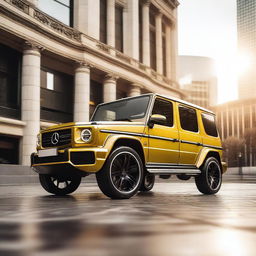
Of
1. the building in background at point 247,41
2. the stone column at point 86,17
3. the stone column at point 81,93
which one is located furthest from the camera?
the building in background at point 247,41

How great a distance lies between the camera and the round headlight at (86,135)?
662 centimetres

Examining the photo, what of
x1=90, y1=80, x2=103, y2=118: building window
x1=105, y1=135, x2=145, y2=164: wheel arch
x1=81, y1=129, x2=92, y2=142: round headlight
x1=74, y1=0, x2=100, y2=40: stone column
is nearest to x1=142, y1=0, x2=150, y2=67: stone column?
x1=90, y1=80, x2=103, y2=118: building window

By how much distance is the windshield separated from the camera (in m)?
7.65

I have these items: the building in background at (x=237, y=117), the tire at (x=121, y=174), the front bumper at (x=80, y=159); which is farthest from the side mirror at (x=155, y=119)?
the building in background at (x=237, y=117)

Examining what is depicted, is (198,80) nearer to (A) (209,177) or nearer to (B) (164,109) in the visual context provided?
(A) (209,177)

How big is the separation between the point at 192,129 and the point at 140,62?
2686 centimetres

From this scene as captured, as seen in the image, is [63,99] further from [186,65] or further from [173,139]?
[186,65]

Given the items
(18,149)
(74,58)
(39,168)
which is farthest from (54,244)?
(74,58)

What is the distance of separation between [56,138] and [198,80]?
149 meters

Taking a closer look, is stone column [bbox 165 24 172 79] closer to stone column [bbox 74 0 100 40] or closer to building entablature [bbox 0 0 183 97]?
building entablature [bbox 0 0 183 97]

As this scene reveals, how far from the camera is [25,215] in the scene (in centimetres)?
427

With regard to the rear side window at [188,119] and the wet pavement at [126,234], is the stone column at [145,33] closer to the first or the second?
the rear side window at [188,119]

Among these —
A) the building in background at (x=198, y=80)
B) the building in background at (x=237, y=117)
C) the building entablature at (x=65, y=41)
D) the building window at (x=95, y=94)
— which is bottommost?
the building window at (x=95, y=94)

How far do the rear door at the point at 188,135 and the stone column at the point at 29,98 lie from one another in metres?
15.1
